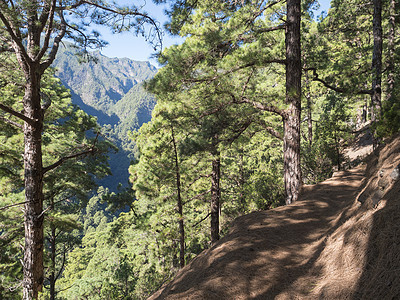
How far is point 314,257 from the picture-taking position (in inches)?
119

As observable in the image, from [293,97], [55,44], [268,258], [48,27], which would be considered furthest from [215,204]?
[48,27]

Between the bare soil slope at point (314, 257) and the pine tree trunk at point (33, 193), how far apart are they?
112 inches

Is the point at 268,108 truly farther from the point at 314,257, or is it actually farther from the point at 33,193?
the point at 33,193

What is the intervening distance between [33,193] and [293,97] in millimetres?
6176

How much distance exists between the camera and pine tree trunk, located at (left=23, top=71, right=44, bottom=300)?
4.21 meters

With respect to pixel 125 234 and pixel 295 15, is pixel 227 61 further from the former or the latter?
pixel 125 234

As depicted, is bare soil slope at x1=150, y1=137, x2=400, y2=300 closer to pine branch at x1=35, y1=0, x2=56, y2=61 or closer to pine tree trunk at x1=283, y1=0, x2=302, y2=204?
pine tree trunk at x1=283, y1=0, x2=302, y2=204

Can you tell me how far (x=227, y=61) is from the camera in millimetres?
5578

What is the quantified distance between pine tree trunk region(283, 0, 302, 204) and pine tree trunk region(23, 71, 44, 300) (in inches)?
224

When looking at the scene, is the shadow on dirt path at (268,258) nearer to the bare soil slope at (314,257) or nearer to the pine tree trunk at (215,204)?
the bare soil slope at (314,257)

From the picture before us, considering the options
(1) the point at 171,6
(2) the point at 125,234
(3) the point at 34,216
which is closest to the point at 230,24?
(1) the point at 171,6

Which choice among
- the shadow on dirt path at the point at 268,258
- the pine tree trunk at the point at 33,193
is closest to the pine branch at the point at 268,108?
the shadow on dirt path at the point at 268,258

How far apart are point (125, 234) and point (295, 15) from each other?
16.3 m

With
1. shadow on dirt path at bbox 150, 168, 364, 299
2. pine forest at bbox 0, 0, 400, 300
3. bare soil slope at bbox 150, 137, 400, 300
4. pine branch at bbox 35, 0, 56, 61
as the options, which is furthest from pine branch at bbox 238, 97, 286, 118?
pine branch at bbox 35, 0, 56, 61
